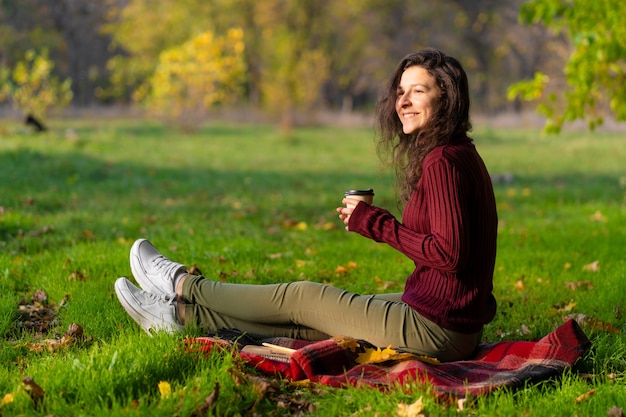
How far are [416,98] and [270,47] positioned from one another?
28.3 metres

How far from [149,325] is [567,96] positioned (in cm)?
629

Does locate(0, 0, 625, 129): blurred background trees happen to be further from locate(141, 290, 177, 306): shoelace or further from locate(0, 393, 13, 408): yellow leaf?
locate(0, 393, 13, 408): yellow leaf

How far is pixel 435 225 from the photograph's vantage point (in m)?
3.40

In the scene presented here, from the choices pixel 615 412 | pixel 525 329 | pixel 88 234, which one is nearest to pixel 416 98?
pixel 615 412

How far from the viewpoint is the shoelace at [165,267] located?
4.09 metres

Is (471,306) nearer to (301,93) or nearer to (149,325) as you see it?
(149,325)

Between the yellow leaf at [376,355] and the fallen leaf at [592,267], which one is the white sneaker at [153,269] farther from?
the fallen leaf at [592,267]

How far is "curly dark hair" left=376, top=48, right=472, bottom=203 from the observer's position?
139 inches

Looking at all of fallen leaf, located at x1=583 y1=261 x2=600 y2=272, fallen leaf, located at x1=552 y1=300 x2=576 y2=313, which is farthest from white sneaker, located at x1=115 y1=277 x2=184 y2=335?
fallen leaf, located at x1=583 y1=261 x2=600 y2=272

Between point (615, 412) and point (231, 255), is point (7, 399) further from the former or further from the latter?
point (231, 255)

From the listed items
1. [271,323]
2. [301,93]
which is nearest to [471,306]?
[271,323]

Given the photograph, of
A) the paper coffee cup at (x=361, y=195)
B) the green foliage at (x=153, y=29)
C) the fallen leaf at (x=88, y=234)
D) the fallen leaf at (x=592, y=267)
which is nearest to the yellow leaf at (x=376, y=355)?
the paper coffee cup at (x=361, y=195)

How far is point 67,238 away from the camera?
22.4 feet

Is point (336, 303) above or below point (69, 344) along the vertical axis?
above
